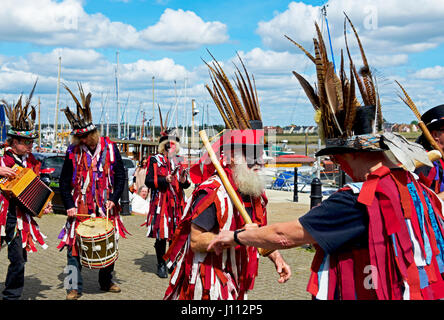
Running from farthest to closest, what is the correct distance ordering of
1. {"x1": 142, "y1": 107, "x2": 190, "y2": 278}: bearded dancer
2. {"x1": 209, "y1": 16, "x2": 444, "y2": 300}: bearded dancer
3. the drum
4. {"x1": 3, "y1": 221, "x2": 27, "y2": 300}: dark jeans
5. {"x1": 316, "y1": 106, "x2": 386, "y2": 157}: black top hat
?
{"x1": 142, "y1": 107, "x2": 190, "y2": 278}: bearded dancer
{"x1": 3, "y1": 221, "x2": 27, "y2": 300}: dark jeans
the drum
{"x1": 316, "y1": 106, "x2": 386, "y2": 157}: black top hat
{"x1": 209, "y1": 16, "x2": 444, "y2": 300}: bearded dancer

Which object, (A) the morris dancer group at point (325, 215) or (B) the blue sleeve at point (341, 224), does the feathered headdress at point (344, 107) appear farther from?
(B) the blue sleeve at point (341, 224)

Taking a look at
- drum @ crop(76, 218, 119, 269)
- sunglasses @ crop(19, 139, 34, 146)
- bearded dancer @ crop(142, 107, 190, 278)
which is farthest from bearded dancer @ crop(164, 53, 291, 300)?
bearded dancer @ crop(142, 107, 190, 278)

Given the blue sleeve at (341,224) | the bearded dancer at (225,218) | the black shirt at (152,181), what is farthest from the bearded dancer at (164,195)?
the blue sleeve at (341,224)

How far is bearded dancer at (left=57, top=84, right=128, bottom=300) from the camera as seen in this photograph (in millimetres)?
5828

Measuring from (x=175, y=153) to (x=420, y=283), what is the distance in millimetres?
5534

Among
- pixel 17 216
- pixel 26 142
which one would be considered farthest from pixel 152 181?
pixel 17 216

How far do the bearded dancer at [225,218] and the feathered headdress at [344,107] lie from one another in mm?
796

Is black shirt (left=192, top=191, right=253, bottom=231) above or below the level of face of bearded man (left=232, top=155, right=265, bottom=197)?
below

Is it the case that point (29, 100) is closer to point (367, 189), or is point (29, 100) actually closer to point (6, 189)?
point (6, 189)

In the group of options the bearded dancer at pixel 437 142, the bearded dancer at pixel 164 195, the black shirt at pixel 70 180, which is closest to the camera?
the bearded dancer at pixel 437 142

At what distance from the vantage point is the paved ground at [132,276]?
6109 millimetres

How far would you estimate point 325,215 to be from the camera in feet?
7.75

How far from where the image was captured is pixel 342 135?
100 inches

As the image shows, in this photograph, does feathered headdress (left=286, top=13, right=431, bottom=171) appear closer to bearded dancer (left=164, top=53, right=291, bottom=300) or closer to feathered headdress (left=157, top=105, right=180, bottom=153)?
bearded dancer (left=164, top=53, right=291, bottom=300)
